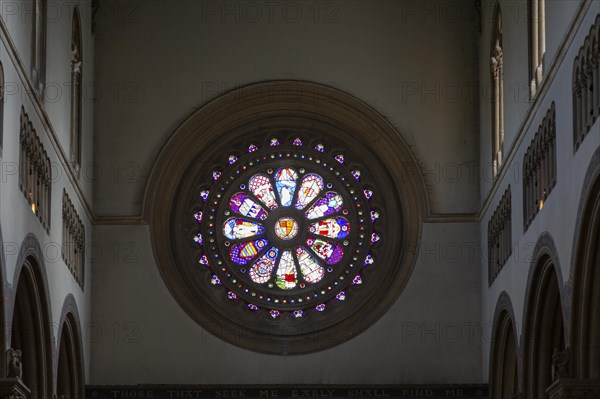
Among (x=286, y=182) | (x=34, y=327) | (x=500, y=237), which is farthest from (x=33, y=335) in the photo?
(x=286, y=182)

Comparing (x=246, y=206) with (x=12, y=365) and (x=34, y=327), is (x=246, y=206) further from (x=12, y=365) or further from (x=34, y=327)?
(x=12, y=365)

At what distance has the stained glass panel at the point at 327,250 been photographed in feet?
93.4

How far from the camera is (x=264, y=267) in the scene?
28.5m

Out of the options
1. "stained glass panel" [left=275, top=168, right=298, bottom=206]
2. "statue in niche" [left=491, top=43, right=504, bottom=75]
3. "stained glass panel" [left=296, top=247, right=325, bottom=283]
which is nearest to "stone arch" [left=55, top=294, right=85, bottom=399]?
"stained glass panel" [left=296, top=247, right=325, bottom=283]

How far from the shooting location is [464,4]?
2859cm

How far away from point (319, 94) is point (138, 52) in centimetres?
347

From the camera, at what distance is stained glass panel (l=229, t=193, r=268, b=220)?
28.8 m

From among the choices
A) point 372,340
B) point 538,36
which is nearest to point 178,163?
point 372,340

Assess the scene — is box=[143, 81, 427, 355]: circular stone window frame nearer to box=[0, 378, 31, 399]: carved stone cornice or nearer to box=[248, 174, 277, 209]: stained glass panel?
box=[248, 174, 277, 209]: stained glass panel

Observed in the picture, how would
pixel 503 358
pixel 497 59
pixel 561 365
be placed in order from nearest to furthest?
pixel 561 365
pixel 503 358
pixel 497 59

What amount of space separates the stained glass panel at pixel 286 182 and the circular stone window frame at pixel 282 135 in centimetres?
76

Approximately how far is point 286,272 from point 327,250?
875 millimetres

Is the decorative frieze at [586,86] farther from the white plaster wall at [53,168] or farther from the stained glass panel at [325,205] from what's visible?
the stained glass panel at [325,205]

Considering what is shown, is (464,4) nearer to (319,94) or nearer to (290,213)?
(319,94)
